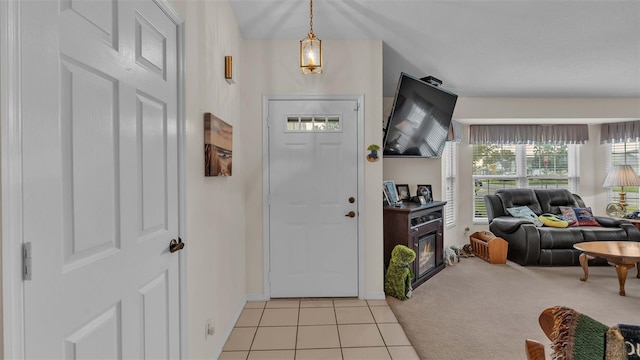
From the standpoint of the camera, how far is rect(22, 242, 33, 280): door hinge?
74 centimetres

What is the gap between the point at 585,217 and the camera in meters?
4.51

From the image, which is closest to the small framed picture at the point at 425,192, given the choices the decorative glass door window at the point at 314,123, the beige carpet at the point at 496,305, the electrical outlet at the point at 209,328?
the beige carpet at the point at 496,305

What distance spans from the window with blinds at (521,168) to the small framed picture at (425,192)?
4.80ft

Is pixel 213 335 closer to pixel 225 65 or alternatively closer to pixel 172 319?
pixel 172 319

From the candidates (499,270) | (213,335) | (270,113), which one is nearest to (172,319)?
(213,335)

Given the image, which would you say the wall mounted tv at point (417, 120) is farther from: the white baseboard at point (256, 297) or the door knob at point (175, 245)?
the door knob at point (175, 245)

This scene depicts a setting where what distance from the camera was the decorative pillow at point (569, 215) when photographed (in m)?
4.45

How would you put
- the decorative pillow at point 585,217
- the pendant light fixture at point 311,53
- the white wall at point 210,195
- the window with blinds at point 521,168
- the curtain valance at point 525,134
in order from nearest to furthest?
the white wall at point 210,195 → the pendant light fixture at point 311,53 → the decorative pillow at point 585,217 → the curtain valance at point 525,134 → the window with blinds at point 521,168

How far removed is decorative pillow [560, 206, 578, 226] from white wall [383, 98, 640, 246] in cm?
105

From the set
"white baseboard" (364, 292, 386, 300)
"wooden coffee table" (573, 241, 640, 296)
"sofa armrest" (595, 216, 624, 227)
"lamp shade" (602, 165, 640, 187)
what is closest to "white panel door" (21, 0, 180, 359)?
"white baseboard" (364, 292, 386, 300)

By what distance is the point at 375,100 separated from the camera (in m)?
3.07

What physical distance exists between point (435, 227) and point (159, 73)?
343cm

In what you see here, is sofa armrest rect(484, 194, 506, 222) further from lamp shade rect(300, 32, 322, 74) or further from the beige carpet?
lamp shade rect(300, 32, 322, 74)

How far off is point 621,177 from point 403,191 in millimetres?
3501
